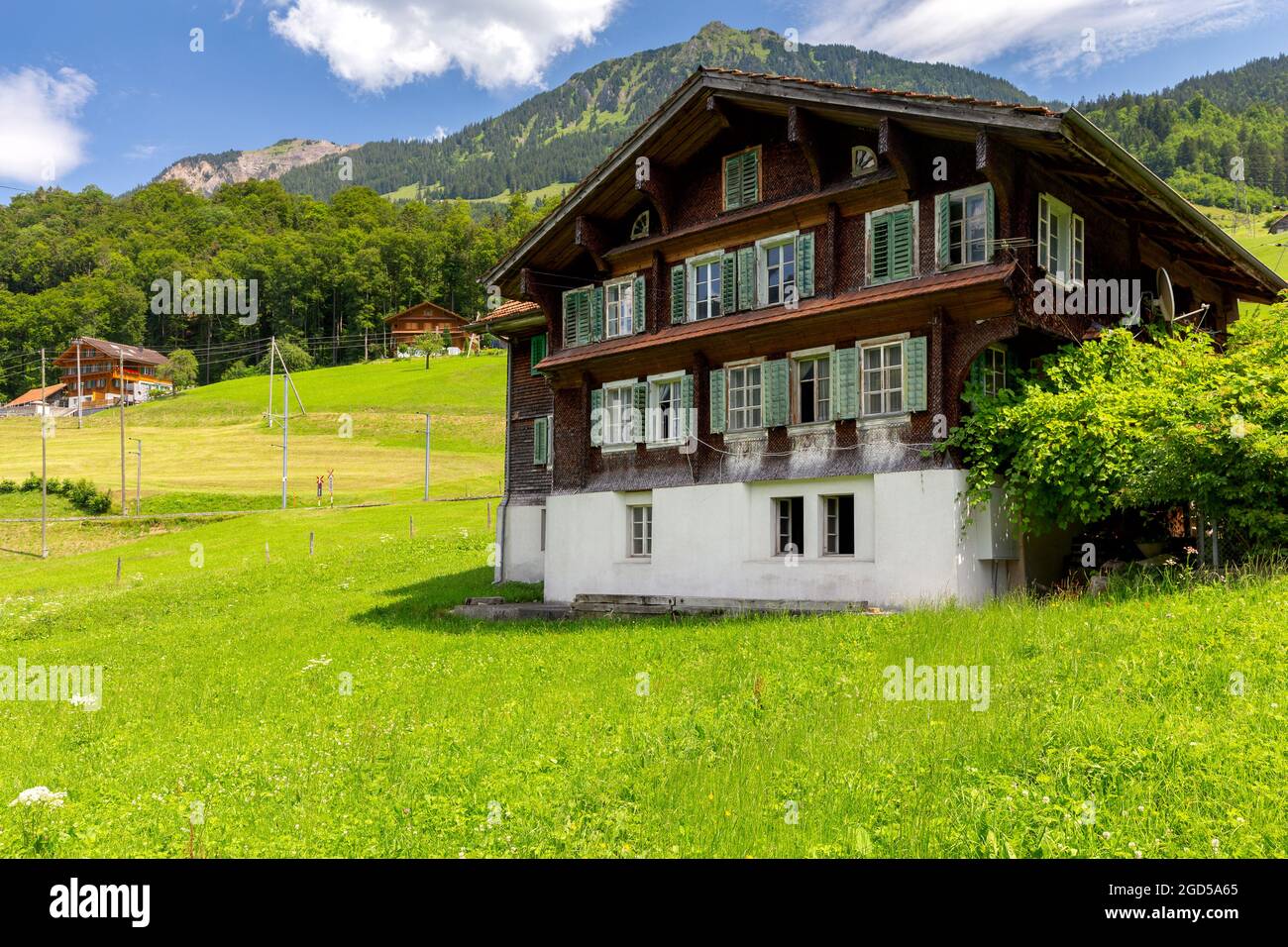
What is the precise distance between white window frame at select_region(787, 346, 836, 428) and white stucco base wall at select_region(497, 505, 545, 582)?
12953 millimetres

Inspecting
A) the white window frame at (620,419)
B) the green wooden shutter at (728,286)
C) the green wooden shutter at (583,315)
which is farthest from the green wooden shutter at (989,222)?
the green wooden shutter at (583,315)

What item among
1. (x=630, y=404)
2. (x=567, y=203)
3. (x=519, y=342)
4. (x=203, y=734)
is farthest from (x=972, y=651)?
(x=519, y=342)

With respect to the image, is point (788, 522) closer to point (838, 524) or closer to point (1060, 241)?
point (838, 524)

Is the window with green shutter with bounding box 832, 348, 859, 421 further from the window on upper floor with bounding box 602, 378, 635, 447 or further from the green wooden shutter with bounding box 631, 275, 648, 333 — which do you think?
the window on upper floor with bounding box 602, 378, 635, 447

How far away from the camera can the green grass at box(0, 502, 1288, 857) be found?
8688 millimetres

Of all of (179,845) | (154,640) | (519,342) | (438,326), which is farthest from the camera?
(438,326)

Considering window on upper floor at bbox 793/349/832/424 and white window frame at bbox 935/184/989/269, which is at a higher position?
white window frame at bbox 935/184/989/269

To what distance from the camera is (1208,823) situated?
790cm

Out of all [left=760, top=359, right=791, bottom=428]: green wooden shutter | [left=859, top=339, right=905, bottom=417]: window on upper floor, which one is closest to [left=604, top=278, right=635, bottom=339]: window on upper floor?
[left=760, top=359, right=791, bottom=428]: green wooden shutter

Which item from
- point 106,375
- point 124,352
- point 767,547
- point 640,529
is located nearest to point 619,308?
point 640,529

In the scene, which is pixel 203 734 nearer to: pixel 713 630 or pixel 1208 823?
pixel 713 630

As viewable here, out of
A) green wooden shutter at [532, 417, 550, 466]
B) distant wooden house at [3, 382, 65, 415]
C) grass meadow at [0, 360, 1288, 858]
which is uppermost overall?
distant wooden house at [3, 382, 65, 415]

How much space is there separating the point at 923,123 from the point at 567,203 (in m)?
10.2
